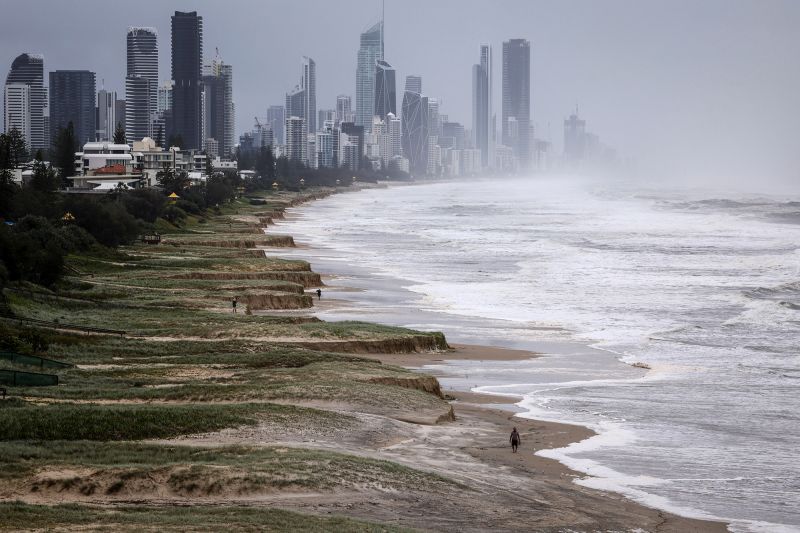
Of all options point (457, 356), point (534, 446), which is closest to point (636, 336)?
point (457, 356)

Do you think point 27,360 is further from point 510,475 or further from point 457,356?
point 457,356

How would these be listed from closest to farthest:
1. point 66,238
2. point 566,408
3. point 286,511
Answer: point 286,511
point 566,408
point 66,238

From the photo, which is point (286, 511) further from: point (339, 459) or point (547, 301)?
point (547, 301)

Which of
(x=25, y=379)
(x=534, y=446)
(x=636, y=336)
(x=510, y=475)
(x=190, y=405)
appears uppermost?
(x=25, y=379)

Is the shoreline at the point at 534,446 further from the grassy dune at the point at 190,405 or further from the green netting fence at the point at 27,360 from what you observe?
the green netting fence at the point at 27,360

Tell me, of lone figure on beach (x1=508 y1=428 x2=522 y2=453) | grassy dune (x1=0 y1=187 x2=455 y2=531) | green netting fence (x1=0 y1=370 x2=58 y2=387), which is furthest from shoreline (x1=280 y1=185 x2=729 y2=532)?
green netting fence (x1=0 y1=370 x2=58 y2=387)

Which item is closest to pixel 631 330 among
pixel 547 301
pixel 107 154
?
pixel 547 301
